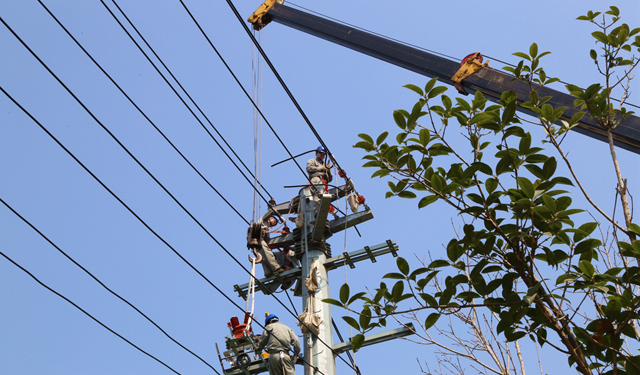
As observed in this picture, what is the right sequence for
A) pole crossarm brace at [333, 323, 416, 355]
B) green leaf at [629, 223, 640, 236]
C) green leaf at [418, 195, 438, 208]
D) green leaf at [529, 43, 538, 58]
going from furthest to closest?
pole crossarm brace at [333, 323, 416, 355] < green leaf at [529, 43, 538, 58] < green leaf at [418, 195, 438, 208] < green leaf at [629, 223, 640, 236]

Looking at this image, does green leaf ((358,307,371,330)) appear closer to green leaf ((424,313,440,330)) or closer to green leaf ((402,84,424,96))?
green leaf ((424,313,440,330))

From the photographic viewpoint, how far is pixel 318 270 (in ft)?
31.2

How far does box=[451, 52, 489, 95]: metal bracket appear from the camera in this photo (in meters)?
11.6

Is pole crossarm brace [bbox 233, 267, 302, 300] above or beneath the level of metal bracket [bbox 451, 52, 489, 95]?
beneath

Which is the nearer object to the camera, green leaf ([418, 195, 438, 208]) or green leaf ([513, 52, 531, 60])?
green leaf ([418, 195, 438, 208])

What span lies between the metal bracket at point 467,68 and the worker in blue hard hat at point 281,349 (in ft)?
19.0

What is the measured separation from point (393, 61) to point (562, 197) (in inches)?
394

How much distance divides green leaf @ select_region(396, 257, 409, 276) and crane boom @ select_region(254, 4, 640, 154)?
4.75 metres

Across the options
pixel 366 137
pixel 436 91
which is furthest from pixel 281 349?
pixel 436 91

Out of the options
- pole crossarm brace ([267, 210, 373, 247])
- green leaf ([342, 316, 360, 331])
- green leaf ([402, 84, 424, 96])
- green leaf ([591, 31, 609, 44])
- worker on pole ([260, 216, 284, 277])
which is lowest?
green leaf ([342, 316, 360, 331])

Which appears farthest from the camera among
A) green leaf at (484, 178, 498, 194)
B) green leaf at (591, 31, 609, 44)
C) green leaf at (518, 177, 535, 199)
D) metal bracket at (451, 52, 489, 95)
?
metal bracket at (451, 52, 489, 95)

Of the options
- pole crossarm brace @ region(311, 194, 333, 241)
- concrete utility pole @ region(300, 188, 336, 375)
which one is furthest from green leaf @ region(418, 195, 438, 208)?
pole crossarm brace @ region(311, 194, 333, 241)

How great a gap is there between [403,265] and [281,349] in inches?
216

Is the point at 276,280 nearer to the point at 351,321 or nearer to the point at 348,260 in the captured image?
the point at 348,260
